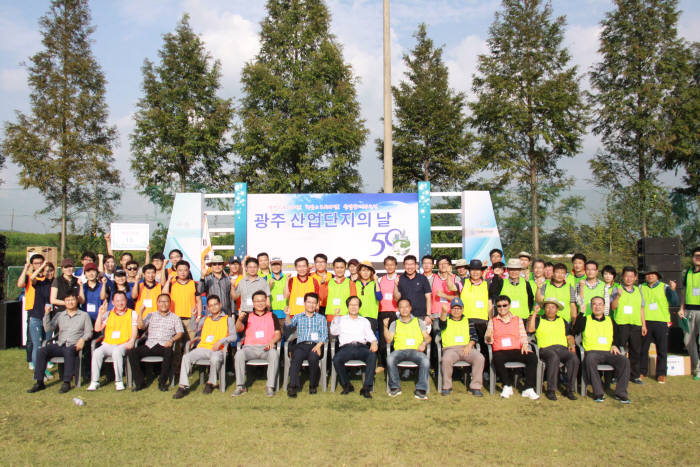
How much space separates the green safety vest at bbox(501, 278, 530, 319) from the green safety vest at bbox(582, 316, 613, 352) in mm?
724

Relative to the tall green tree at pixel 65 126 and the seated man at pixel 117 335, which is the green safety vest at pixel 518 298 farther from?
the tall green tree at pixel 65 126

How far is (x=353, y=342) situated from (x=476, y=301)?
1626 millimetres

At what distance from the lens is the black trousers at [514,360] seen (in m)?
5.64

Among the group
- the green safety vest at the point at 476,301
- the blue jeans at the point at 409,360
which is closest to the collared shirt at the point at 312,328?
the blue jeans at the point at 409,360

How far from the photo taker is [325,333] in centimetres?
612

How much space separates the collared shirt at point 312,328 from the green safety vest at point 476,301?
1.78 m

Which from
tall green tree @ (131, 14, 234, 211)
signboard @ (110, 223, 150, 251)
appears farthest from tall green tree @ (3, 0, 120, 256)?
signboard @ (110, 223, 150, 251)

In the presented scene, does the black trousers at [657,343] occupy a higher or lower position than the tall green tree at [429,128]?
lower

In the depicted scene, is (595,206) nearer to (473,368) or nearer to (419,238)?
(419,238)

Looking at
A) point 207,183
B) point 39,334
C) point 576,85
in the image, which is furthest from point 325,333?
point 576,85

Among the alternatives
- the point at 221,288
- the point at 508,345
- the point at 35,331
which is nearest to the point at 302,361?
the point at 221,288

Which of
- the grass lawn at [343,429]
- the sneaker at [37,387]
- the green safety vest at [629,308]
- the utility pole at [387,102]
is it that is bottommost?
the grass lawn at [343,429]

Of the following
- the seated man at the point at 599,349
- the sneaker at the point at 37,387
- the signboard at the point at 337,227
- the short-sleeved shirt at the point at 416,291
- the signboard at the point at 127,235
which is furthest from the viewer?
the signboard at the point at 127,235

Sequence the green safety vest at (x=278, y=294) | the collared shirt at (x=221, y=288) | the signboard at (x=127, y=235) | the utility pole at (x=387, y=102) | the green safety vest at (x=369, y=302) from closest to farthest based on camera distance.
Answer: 1. the green safety vest at (x=369, y=302)
2. the collared shirt at (x=221, y=288)
3. the green safety vest at (x=278, y=294)
4. the signboard at (x=127, y=235)
5. the utility pole at (x=387, y=102)
